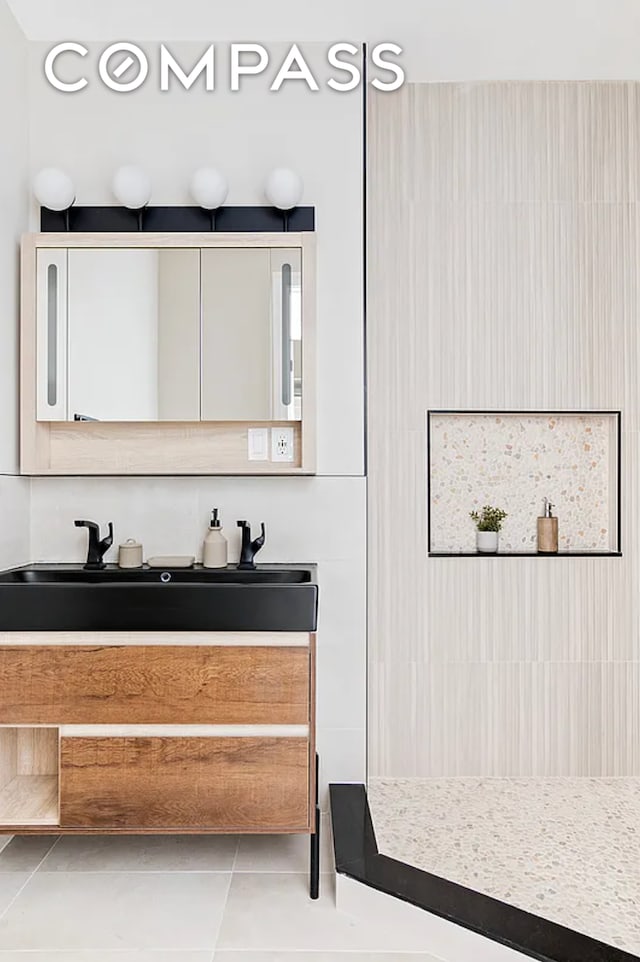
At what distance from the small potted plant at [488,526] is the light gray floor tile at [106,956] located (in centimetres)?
172

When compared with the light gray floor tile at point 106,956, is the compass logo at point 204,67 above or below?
above

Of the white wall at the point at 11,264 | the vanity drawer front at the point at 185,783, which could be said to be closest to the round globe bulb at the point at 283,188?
the white wall at the point at 11,264

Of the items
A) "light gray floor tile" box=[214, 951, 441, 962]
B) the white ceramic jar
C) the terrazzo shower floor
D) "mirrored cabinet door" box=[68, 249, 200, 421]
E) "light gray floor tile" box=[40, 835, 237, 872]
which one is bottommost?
"light gray floor tile" box=[214, 951, 441, 962]

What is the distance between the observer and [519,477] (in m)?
3.30

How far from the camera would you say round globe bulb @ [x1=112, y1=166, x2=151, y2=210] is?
2816 millimetres

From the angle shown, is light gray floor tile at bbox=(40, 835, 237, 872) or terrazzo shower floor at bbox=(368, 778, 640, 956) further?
light gray floor tile at bbox=(40, 835, 237, 872)

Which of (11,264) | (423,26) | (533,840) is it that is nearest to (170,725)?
(533,840)

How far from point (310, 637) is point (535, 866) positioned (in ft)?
3.01

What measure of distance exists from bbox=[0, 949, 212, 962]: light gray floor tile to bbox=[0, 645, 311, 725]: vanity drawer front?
0.56m

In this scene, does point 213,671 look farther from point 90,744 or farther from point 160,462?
point 160,462

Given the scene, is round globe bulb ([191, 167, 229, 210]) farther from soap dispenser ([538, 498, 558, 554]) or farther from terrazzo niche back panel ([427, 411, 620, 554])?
soap dispenser ([538, 498, 558, 554])

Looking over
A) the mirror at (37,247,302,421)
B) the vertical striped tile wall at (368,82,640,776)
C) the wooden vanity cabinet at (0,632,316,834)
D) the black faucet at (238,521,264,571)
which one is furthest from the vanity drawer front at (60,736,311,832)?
the mirror at (37,247,302,421)

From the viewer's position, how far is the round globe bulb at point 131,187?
2816 millimetres

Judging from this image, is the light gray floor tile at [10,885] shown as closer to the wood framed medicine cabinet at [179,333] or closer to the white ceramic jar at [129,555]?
the white ceramic jar at [129,555]
